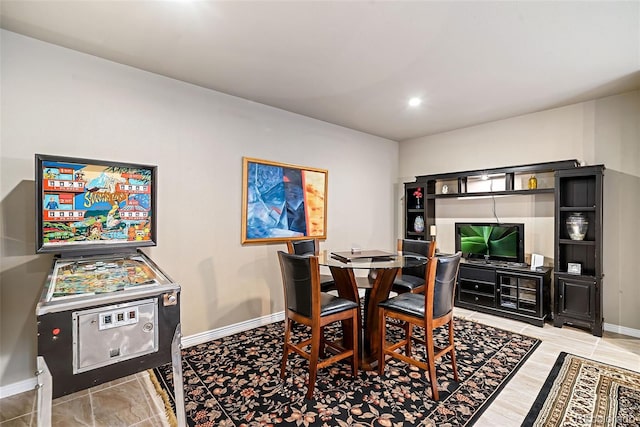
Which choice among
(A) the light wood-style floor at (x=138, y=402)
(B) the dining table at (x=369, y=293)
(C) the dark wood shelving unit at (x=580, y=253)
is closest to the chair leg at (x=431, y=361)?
(A) the light wood-style floor at (x=138, y=402)

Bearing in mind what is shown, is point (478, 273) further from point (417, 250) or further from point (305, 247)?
point (305, 247)

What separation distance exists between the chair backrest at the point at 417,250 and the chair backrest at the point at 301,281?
5.55ft

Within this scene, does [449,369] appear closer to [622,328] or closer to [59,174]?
[622,328]

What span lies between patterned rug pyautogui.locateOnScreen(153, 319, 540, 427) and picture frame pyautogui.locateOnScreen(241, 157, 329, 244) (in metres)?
1.34

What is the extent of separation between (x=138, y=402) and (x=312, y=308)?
4.78 feet

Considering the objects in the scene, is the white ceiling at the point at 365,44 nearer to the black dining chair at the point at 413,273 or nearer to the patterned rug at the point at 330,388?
the black dining chair at the point at 413,273

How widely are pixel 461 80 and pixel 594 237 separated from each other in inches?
97.8

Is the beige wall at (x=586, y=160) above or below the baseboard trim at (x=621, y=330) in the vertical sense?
above

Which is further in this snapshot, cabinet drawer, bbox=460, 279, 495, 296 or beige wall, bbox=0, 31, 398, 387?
cabinet drawer, bbox=460, 279, 495, 296

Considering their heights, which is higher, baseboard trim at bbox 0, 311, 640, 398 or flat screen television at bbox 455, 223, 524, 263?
flat screen television at bbox 455, 223, 524, 263

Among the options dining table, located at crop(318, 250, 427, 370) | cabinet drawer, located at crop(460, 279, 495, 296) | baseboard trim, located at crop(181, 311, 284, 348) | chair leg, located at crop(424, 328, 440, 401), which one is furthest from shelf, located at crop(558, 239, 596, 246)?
baseboard trim, located at crop(181, 311, 284, 348)

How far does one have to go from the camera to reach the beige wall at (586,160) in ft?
11.4

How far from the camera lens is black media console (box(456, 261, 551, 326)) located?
12.4ft

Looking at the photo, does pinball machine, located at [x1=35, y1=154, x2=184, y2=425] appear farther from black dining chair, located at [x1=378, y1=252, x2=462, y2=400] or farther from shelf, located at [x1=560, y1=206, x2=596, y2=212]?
shelf, located at [x1=560, y1=206, x2=596, y2=212]
